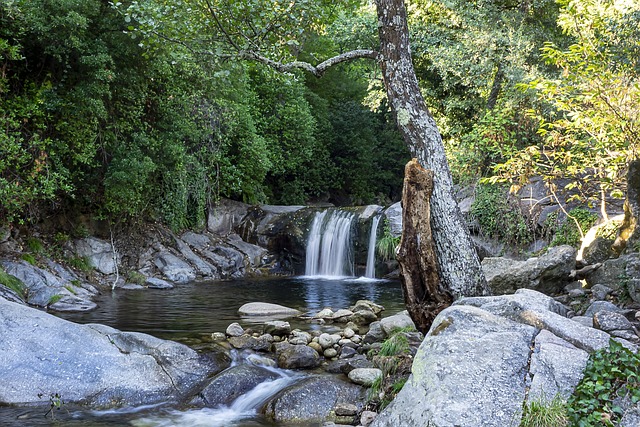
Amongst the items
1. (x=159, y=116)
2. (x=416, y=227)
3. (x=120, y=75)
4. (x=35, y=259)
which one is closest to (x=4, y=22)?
(x=120, y=75)

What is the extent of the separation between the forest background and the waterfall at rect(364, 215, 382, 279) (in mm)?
3578

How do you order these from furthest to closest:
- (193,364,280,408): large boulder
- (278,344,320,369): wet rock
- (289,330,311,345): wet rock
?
(289,330,311,345): wet rock, (278,344,320,369): wet rock, (193,364,280,408): large boulder

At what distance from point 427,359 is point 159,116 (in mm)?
12135

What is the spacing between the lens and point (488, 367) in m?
4.82

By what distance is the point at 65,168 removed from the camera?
13.0 m

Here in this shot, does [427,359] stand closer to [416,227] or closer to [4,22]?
[416,227]

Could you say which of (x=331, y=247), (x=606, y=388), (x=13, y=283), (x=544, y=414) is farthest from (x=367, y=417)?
(x=331, y=247)

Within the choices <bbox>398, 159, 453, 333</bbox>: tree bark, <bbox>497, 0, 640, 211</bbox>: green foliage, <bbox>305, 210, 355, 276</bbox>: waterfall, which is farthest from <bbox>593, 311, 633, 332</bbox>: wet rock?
<bbox>305, 210, 355, 276</bbox>: waterfall

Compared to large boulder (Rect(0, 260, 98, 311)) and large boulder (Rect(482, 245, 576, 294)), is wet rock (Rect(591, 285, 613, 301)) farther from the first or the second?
large boulder (Rect(0, 260, 98, 311))

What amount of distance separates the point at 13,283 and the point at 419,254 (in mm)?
8941

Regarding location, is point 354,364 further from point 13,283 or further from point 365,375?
point 13,283

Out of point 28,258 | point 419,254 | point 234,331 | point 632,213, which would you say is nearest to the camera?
point 419,254

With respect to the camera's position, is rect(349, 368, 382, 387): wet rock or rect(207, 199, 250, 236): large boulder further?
rect(207, 199, 250, 236): large boulder

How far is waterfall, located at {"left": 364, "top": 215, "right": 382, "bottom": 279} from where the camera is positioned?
61.1 ft
